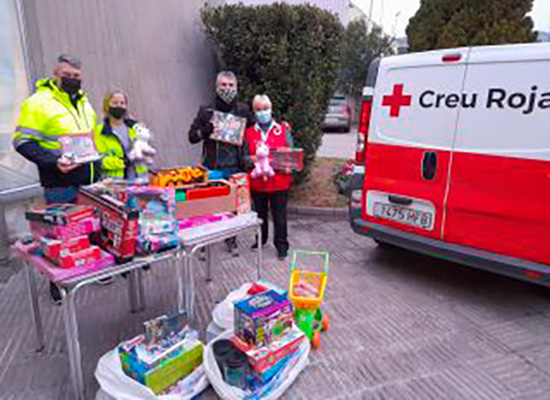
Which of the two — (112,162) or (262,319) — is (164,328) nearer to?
(262,319)

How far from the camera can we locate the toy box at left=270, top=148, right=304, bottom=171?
13.2 ft

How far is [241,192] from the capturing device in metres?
3.17

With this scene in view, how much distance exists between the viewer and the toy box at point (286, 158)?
4.01 meters

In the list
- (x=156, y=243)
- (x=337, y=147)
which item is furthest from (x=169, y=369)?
(x=337, y=147)

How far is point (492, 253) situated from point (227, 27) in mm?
4465

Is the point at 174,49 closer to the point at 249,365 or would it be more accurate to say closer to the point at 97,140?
the point at 97,140

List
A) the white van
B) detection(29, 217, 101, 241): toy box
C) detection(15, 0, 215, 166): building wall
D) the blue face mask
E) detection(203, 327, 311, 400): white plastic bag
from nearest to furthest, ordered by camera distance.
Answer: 1. detection(29, 217, 101, 241): toy box
2. detection(203, 327, 311, 400): white plastic bag
3. the white van
4. the blue face mask
5. detection(15, 0, 215, 166): building wall

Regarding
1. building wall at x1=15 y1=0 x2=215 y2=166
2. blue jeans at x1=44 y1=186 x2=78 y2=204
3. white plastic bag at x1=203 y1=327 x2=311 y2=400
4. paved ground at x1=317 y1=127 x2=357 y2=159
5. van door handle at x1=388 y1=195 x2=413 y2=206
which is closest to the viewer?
white plastic bag at x1=203 y1=327 x2=311 y2=400

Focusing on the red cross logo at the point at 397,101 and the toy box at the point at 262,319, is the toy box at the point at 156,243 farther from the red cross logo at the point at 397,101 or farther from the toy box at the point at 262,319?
the red cross logo at the point at 397,101

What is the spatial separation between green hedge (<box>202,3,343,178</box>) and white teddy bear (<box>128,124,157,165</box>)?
2.49 metres

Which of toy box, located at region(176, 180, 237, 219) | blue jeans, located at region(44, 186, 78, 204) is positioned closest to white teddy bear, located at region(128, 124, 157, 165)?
blue jeans, located at region(44, 186, 78, 204)

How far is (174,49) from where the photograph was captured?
5754mm

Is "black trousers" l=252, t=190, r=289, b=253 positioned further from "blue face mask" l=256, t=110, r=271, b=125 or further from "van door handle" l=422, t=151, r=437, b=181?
"van door handle" l=422, t=151, r=437, b=181

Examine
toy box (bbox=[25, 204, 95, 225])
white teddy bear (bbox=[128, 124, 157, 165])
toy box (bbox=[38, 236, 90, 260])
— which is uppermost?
white teddy bear (bbox=[128, 124, 157, 165])
